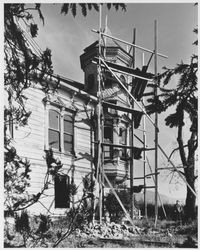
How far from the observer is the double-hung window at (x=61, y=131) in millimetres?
10039

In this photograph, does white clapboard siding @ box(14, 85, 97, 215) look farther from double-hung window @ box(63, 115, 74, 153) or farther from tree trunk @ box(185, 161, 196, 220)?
tree trunk @ box(185, 161, 196, 220)

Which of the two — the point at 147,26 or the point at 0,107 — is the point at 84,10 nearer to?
the point at 0,107

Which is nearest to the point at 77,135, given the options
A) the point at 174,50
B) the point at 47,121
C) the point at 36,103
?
the point at 47,121

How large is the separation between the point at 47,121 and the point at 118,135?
12.6 feet

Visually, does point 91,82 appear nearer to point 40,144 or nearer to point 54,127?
point 54,127

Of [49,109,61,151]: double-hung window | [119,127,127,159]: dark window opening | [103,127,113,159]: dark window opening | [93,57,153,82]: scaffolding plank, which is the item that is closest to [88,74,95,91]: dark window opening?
[103,127,113,159]: dark window opening

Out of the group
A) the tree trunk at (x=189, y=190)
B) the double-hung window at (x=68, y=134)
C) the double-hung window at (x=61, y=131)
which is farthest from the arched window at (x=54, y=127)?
the tree trunk at (x=189, y=190)

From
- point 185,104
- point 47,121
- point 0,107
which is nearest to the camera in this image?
point 0,107

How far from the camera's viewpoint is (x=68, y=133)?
1060 centimetres

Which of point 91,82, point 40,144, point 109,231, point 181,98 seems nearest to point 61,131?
point 40,144

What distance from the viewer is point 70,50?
6270 mm

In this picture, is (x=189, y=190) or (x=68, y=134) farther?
(x=68, y=134)

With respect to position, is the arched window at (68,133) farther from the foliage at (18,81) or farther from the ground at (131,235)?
the foliage at (18,81)

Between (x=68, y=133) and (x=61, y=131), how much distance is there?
0.36m
